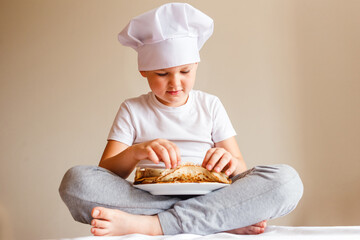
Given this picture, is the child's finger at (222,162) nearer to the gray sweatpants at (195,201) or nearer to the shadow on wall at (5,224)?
the gray sweatpants at (195,201)

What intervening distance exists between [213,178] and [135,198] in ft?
Result: 0.68

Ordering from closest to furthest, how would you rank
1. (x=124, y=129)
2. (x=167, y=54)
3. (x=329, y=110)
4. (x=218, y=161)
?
1. (x=218, y=161)
2. (x=167, y=54)
3. (x=124, y=129)
4. (x=329, y=110)

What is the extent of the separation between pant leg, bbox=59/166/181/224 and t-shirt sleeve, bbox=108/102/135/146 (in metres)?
0.29

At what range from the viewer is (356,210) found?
197cm

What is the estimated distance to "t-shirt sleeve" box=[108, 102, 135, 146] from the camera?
147 cm

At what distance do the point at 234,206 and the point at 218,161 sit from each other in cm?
13

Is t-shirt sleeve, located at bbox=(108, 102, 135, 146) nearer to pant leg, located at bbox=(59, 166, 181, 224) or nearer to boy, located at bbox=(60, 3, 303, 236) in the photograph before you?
boy, located at bbox=(60, 3, 303, 236)

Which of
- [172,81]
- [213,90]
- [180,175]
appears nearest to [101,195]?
[180,175]

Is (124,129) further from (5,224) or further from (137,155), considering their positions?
(5,224)

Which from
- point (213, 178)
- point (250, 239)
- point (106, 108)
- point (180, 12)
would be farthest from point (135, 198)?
point (106, 108)

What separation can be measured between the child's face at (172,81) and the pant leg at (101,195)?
35 centimetres

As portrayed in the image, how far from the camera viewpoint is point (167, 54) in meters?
1.37

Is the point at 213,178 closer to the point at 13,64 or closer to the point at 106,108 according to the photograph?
the point at 106,108

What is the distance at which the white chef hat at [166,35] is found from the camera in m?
1.38
